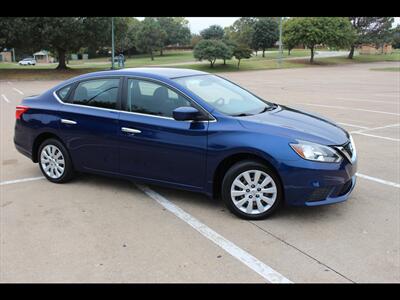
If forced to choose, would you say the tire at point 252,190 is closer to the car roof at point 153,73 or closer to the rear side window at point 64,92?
the car roof at point 153,73

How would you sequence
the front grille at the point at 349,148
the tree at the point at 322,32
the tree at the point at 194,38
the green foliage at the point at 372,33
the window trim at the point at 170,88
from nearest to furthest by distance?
the front grille at the point at 349,148 → the window trim at the point at 170,88 → the tree at the point at 322,32 → the green foliage at the point at 372,33 → the tree at the point at 194,38

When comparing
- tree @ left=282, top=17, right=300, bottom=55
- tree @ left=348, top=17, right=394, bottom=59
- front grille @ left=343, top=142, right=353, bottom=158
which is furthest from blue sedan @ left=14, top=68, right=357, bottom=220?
tree @ left=348, top=17, right=394, bottom=59

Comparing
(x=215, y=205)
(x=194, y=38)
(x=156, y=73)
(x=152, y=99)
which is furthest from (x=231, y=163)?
(x=194, y=38)

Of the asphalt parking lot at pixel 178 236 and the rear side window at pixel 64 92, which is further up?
the rear side window at pixel 64 92

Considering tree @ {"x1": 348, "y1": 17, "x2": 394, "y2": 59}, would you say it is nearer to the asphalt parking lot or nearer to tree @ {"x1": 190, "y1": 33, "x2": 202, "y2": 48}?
tree @ {"x1": 190, "y1": 33, "x2": 202, "y2": 48}

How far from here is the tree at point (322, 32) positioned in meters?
46.5

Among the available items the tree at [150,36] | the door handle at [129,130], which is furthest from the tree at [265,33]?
the door handle at [129,130]

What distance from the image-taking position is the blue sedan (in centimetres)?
431

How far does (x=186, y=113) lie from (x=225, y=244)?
1.46 metres

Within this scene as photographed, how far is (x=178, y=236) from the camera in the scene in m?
4.11

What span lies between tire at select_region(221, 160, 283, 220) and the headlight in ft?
1.17

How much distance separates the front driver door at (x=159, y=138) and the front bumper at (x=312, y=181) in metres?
0.95

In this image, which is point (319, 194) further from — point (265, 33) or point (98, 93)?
point (265, 33)

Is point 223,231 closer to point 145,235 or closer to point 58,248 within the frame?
point 145,235
